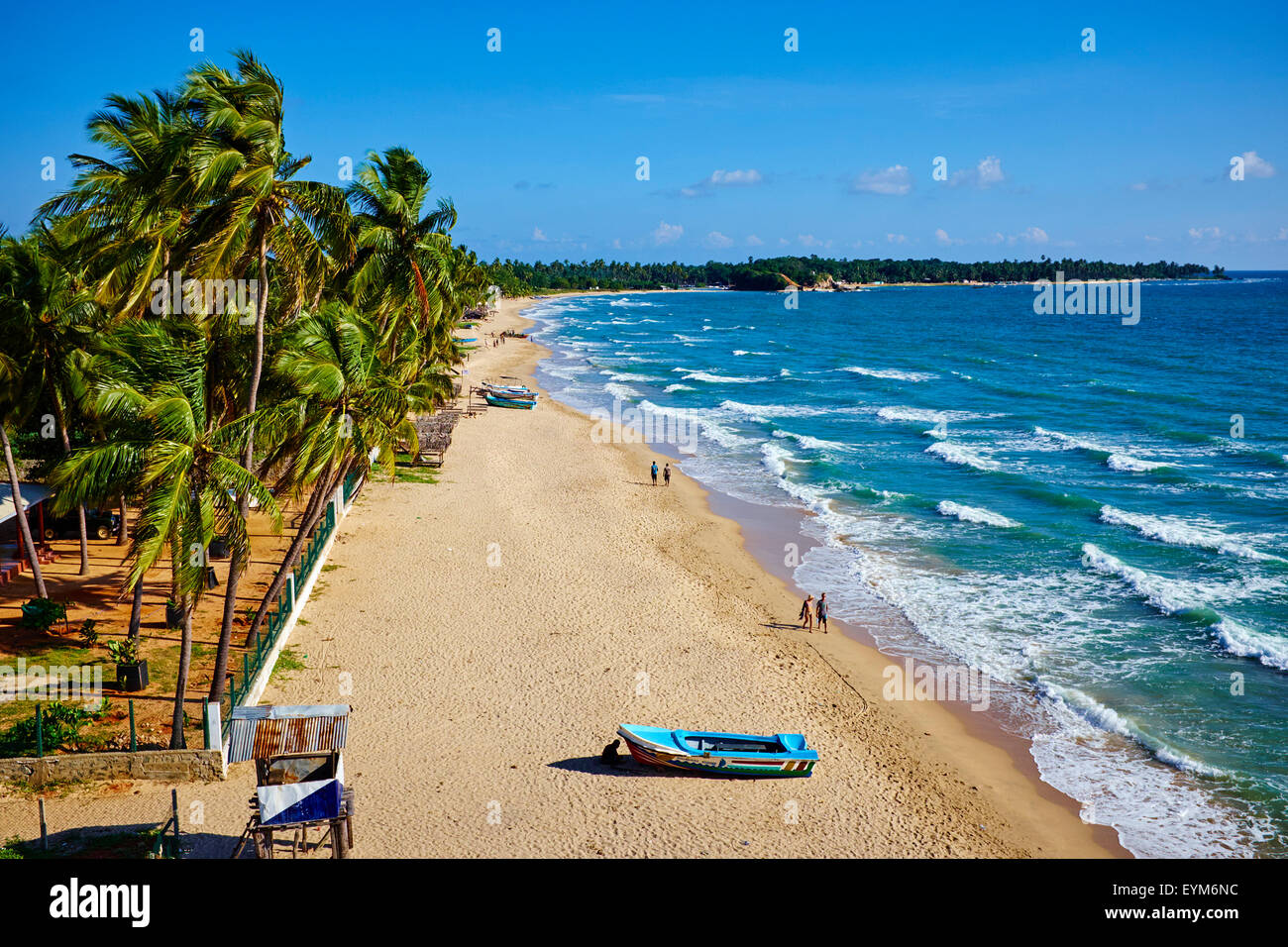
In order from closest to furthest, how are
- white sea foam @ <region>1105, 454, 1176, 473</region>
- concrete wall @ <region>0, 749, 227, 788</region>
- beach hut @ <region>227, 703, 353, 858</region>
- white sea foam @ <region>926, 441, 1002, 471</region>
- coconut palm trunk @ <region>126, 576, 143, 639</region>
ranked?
beach hut @ <region>227, 703, 353, 858</region> → concrete wall @ <region>0, 749, 227, 788</region> → coconut palm trunk @ <region>126, 576, 143, 639</region> → white sea foam @ <region>1105, 454, 1176, 473</region> → white sea foam @ <region>926, 441, 1002, 471</region>

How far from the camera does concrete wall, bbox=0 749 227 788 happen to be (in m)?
14.5

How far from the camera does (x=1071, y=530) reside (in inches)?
1299

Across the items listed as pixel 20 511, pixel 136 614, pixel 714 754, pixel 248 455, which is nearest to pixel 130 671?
pixel 136 614

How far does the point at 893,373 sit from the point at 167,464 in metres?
72.0

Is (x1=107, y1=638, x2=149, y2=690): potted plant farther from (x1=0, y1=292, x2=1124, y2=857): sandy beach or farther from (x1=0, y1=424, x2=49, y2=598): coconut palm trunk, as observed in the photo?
(x1=0, y1=424, x2=49, y2=598): coconut palm trunk

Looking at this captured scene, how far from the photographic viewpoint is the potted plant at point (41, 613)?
19.3 metres

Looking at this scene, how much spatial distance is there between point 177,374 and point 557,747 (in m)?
9.47

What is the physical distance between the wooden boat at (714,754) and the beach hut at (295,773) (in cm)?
532

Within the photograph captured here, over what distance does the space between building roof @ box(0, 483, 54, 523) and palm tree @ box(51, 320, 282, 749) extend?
8.10 meters

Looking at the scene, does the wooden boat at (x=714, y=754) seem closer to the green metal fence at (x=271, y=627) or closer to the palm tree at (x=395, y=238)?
the green metal fence at (x=271, y=627)

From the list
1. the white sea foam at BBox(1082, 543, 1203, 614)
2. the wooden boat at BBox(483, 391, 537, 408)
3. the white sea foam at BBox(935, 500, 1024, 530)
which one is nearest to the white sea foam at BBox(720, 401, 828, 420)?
the wooden boat at BBox(483, 391, 537, 408)

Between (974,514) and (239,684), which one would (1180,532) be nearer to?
(974,514)
